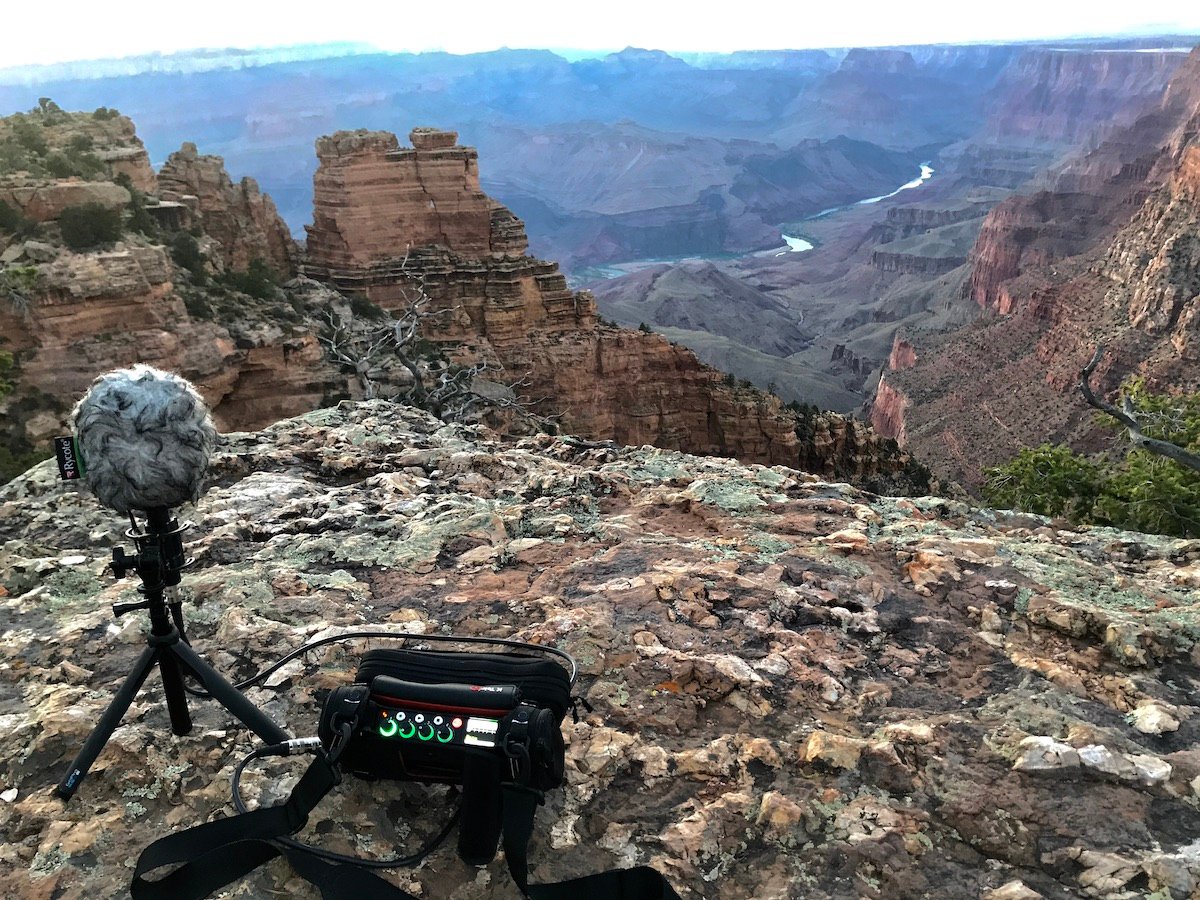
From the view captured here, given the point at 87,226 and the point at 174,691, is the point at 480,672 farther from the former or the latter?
the point at 87,226

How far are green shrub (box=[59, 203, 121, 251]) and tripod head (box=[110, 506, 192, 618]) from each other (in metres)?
16.8

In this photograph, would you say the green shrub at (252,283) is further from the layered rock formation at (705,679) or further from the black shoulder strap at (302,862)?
the black shoulder strap at (302,862)

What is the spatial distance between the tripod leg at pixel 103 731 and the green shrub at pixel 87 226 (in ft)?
55.6

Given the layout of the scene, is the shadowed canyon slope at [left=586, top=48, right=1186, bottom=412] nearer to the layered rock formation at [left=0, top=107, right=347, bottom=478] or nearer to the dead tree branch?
the layered rock formation at [left=0, top=107, right=347, bottom=478]

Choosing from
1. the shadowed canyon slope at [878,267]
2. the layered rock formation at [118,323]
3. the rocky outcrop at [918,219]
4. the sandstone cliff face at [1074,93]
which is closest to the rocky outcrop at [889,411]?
the shadowed canyon slope at [878,267]

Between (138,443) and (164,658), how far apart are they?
0.71 m

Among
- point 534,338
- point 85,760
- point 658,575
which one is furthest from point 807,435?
point 85,760

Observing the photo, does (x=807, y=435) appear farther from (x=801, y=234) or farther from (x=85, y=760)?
(x=801, y=234)

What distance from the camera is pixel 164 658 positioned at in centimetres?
265

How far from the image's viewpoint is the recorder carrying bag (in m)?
2.05

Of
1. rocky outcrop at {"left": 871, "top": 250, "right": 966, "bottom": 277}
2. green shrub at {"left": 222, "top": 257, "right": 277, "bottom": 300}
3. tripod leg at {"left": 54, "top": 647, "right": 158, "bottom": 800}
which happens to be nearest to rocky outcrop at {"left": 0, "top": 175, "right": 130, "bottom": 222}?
green shrub at {"left": 222, "top": 257, "right": 277, "bottom": 300}

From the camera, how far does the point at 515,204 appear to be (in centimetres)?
17550

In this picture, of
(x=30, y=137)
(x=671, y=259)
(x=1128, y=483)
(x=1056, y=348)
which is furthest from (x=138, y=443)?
(x=671, y=259)

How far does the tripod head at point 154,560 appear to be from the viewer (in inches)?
101
